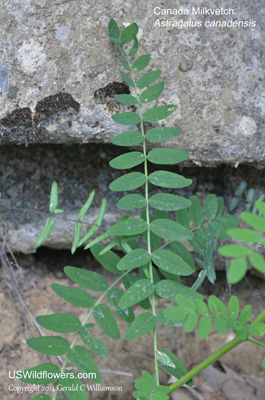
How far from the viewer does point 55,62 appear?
1.43m

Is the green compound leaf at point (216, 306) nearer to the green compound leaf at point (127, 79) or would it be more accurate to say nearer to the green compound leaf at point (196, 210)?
the green compound leaf at point (196, 210)

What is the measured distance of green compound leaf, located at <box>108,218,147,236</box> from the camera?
3.89 feet

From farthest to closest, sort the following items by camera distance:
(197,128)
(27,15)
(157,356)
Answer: (197,128)
(27,15)
(157,356)

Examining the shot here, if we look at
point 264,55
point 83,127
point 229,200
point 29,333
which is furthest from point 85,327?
point 264,55

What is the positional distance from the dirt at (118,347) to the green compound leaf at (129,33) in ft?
3.20

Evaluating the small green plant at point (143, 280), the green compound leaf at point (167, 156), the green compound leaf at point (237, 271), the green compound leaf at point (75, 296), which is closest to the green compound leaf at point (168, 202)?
the small green plant at point (143, 280)

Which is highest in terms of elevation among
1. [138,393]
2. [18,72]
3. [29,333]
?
[18,72]

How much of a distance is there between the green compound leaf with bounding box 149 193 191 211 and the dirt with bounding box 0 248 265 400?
537mm

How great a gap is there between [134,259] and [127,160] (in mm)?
310

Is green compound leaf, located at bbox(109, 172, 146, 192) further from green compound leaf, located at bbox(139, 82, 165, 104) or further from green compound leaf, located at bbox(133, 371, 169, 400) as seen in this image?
green compound leaf, located at bbox(133, 371, 169, 400)

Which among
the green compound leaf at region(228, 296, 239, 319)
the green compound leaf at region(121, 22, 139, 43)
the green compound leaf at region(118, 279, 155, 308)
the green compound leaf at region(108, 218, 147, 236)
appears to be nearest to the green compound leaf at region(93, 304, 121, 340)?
the green compound leaf at region(118, 279, 155, 308)

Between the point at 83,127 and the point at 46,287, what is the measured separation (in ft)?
2.45

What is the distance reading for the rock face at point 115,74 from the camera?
1416mm

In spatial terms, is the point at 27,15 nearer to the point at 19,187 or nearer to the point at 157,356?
the point at 19,187
